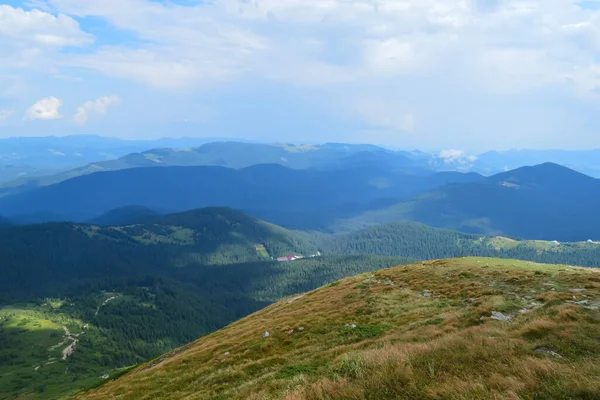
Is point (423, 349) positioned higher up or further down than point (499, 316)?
higher up

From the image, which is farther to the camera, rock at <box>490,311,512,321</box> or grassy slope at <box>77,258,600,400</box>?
rock at <box>490,311,512,321</box>

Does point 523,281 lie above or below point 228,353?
above

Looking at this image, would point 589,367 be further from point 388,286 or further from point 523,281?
point 388,286

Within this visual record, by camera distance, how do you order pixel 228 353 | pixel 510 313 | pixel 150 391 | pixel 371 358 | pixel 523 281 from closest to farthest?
pixel 371 358 → pixel 510 313 → pixel 150 391 → pixel 228 353 → pixel 523 281

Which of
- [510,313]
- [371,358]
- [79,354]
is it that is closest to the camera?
[371,358]

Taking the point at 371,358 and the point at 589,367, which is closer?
the point at 589,367

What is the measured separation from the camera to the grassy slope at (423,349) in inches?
498

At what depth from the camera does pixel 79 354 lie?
630ft

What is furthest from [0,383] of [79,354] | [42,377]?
[79,354]

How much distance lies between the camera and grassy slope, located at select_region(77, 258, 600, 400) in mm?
12648

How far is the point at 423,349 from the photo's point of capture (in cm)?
1720

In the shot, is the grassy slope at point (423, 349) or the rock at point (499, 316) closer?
the grassy slope at point (423, 349)

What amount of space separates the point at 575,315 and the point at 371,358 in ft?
44.3

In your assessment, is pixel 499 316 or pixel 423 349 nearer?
pixel 423 349
